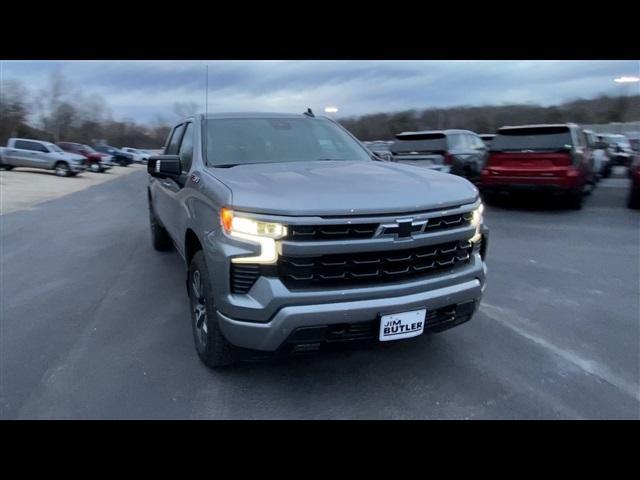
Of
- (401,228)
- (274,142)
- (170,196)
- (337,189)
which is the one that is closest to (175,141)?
(170,196)

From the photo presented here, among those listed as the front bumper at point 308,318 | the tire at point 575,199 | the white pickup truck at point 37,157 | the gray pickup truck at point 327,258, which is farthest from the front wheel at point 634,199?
the white pickup truck at point 37,157

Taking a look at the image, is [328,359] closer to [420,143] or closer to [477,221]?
[477,221]

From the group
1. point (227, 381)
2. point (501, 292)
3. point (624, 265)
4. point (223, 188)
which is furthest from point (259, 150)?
point (624, 265)

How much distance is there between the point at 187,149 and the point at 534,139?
26.3ft

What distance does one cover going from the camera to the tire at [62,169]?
78.8ft

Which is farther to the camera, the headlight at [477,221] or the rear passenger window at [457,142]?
the rear passenger window at [457,142]

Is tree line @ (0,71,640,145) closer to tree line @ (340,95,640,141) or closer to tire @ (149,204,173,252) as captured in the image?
tree line @ (340,95,640,141)

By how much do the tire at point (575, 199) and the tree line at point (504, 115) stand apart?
3295 cm

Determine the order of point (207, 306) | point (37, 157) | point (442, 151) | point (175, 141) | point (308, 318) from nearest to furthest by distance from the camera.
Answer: point (308, 318), point (207, 306), point (175, 141), point (442, 151), point (37, 157)

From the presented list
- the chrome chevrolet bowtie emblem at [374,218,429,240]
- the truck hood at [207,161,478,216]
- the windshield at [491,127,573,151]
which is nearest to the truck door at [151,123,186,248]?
the truck hood at [207,161,478,216]

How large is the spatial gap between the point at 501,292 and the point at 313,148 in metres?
2.61

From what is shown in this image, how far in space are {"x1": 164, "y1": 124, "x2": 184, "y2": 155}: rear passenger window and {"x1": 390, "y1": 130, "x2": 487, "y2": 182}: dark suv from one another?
6.20m

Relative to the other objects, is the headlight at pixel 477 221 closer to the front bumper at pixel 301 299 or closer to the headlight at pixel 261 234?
the front bumper at pixel 301 299

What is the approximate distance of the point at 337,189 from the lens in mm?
2746
